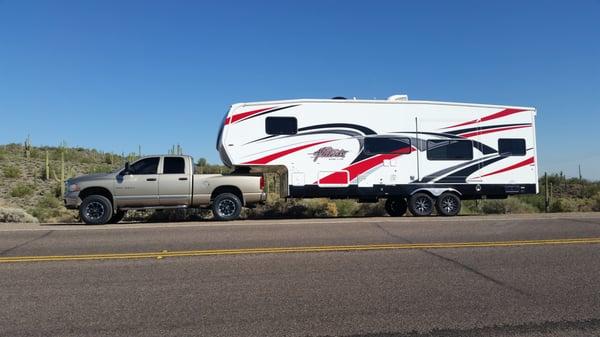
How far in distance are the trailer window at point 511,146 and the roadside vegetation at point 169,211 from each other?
5.37 metres

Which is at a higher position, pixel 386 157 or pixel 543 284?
pixel 386 157

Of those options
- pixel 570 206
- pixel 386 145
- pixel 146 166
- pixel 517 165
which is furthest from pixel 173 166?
pixel 570 206

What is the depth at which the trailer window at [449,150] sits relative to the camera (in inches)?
673

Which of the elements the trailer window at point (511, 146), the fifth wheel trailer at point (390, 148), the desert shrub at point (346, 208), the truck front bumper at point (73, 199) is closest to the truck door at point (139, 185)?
the truck front bumper at point (73, 199)

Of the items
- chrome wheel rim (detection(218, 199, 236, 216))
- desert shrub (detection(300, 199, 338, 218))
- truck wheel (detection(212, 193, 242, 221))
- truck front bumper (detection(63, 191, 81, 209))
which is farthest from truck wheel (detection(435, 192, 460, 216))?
truck front bumper (detection(63, 191, 81, 209))

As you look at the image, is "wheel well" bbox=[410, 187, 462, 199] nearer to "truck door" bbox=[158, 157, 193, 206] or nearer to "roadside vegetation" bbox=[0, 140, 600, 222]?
"roadside vegetation" bbox=[0, 140, 600, 222]

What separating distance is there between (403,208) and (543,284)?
12.1 meters

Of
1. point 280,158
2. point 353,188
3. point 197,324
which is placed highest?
point 280,158

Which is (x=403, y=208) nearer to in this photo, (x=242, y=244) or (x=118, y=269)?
(x=242, y=244)

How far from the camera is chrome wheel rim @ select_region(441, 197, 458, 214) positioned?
1723cm

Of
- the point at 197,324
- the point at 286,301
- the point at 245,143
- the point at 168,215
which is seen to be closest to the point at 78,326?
the point at 197,324

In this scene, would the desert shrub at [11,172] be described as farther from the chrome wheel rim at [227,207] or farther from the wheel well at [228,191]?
the chrome wheel rim at [227,207]

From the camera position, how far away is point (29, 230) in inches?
491

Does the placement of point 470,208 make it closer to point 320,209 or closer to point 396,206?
point 396,206
